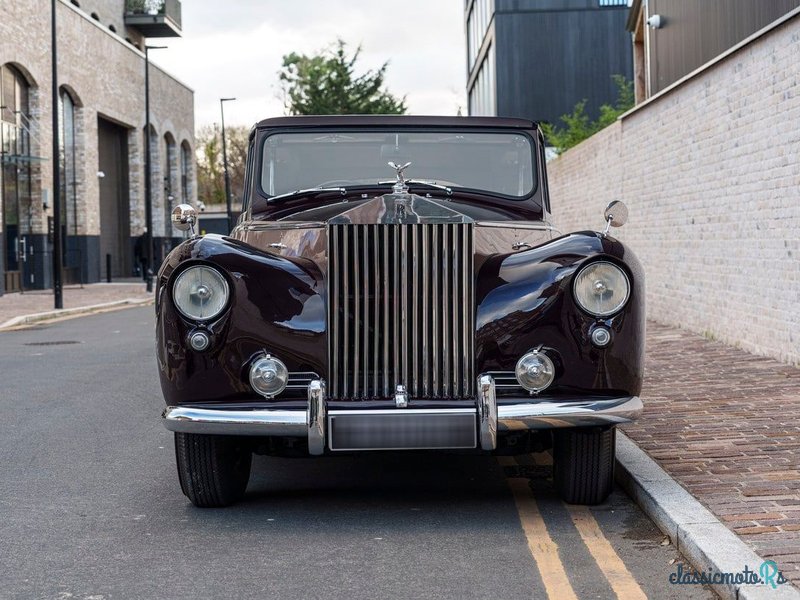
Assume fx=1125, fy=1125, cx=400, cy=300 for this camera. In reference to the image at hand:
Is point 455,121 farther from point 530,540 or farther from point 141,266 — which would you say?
point 141,266

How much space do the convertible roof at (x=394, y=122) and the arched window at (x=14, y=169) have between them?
2680 centimetres

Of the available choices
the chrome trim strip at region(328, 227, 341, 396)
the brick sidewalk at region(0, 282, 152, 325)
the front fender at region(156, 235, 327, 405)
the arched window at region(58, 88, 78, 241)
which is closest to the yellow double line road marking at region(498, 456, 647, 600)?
the chrome trim strip at region(328, 227, 341, 396)

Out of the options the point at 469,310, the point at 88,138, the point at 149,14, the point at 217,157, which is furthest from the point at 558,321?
the point at 217,157

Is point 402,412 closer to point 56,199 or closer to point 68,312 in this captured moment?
point 68,312

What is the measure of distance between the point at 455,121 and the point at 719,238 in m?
6.67

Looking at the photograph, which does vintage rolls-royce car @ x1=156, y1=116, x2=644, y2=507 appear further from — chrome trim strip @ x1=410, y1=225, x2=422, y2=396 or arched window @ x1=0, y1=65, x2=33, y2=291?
arched window @ x1=0, y1=65, x2=33, y2=291

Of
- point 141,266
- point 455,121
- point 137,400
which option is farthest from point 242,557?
point 141,266

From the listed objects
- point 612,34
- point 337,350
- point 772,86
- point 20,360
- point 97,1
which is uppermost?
point 97,1

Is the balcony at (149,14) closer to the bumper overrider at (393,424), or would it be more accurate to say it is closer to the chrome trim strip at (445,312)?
the chrome trim strip at (445,312)

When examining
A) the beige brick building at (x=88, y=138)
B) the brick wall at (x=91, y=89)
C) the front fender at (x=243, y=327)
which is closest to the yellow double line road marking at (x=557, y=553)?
the front fender at (x=243, y=327)

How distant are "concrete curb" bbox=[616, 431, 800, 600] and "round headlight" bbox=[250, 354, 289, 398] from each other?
71.3 inches

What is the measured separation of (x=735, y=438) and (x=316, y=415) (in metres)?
3.00

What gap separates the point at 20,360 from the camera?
13.5m

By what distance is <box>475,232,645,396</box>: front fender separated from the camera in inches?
201
